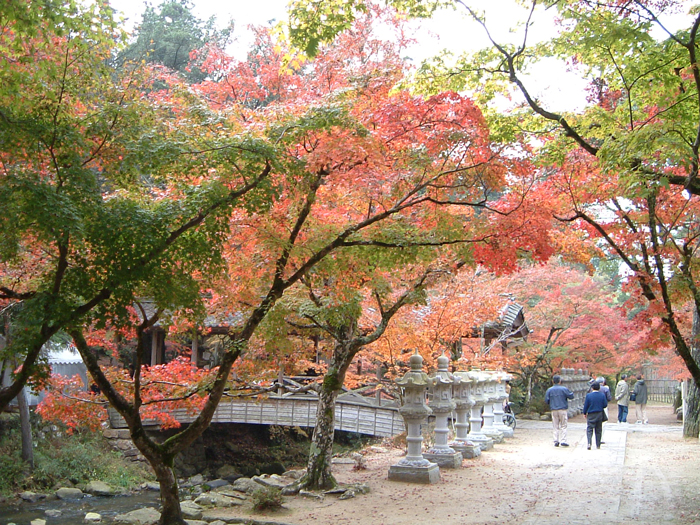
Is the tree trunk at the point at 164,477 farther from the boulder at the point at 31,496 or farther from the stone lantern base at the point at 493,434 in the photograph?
the stone lantern base at the point at 493,434

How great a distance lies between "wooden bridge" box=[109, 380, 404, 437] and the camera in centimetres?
1852

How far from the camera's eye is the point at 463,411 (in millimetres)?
12617

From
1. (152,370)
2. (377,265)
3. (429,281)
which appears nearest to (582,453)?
(429,281)

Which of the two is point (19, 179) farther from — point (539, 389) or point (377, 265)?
point (539, 389)

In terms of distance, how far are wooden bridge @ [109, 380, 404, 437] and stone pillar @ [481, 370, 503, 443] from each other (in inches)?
149

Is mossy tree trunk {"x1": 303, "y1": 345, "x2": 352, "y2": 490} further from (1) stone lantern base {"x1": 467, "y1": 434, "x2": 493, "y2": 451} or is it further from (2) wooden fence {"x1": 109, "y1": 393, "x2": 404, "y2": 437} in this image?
(2) wooden fence {"x1": 109, "y1": 393, "x2": 404, "y2": 437}

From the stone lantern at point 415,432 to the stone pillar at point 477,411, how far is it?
318 cm

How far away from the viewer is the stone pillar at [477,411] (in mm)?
13430

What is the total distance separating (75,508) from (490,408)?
33.3 feet

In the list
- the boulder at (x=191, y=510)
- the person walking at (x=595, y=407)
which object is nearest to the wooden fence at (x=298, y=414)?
the person walking at (x=595, y=407)

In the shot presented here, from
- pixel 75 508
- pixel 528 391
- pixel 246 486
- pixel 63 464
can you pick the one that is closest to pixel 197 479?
pixel 63 464

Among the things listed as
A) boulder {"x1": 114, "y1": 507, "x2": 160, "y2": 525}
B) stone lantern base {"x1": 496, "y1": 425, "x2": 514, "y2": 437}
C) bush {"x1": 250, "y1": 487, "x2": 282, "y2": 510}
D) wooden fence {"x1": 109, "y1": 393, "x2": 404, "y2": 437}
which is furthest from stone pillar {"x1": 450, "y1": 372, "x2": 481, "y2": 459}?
boulder {"x1": 114, "y1": 507, "x2": 160, "y2": 525}

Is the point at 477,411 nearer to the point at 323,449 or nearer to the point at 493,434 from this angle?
the point at 493,434

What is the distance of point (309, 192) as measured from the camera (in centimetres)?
766
